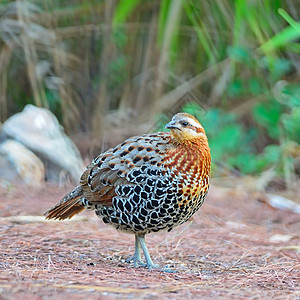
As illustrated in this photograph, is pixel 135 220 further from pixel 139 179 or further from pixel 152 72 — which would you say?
pixel 152 72

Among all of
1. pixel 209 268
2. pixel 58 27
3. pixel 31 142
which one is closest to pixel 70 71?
pixel 58 27

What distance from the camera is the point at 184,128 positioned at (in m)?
3.68

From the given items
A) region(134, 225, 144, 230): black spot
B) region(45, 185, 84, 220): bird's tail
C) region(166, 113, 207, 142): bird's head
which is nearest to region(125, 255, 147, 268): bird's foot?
region(134, 225, 144, 230): black spot

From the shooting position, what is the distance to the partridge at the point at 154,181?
11.7ft

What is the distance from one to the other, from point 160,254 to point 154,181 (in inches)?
33.3

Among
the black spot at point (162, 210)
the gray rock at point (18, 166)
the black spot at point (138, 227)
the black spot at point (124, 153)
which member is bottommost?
the gray rock at point (18, 166)

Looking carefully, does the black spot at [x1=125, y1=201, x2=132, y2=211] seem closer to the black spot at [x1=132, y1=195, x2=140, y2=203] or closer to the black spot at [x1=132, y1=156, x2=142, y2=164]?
the black spot at [x1=132, y1=195, x2=140, y2=203]

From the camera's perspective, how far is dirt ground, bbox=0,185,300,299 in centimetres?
281

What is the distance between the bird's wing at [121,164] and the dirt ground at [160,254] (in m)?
0.42

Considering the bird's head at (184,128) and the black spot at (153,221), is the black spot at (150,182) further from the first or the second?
the bird's head at (184,128)

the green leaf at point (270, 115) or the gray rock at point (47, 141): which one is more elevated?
the gray rock at point (47, 141)

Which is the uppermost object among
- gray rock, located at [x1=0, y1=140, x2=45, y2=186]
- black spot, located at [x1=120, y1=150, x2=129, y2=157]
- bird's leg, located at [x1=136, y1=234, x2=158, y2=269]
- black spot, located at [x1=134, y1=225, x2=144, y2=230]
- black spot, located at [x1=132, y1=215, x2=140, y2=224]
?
black spot, located at [x1=120, y1=150, x2=129, y2=157]

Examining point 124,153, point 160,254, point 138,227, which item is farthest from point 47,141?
point 138,227

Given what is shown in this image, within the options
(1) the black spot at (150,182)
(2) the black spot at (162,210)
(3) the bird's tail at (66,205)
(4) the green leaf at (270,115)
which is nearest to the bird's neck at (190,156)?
(1) the black spot at (150,182)
